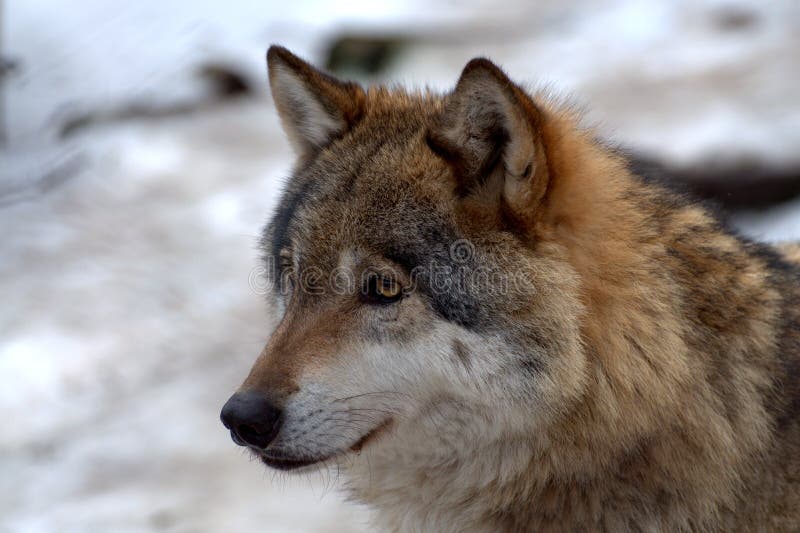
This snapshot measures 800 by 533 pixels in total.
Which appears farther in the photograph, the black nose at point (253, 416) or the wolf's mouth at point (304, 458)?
the wolf's mouth at point (304, 458)

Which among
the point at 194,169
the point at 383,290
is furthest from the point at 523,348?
the point at 194,169

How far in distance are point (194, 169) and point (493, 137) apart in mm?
6405

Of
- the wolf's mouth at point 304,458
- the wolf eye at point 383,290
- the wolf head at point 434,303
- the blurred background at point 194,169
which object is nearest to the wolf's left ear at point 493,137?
the wolf head at point 434,303

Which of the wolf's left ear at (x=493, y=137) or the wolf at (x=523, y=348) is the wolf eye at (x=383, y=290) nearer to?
the wolf at (x=523, y=348)

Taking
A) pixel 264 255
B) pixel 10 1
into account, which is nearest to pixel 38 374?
pixel 264 255

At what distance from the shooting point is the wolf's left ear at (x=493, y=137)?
2.72 metres

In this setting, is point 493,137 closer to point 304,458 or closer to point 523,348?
point 523,348

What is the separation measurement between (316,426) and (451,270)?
602 millimetres

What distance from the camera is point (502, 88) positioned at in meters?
2.70

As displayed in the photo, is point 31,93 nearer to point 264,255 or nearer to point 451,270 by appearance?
point 264,255

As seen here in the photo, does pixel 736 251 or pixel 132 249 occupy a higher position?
pixel 132 249

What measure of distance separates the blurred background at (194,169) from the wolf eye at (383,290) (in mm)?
1175

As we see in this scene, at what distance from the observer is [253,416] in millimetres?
2756

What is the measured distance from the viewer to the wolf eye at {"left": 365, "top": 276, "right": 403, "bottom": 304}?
289 cm
